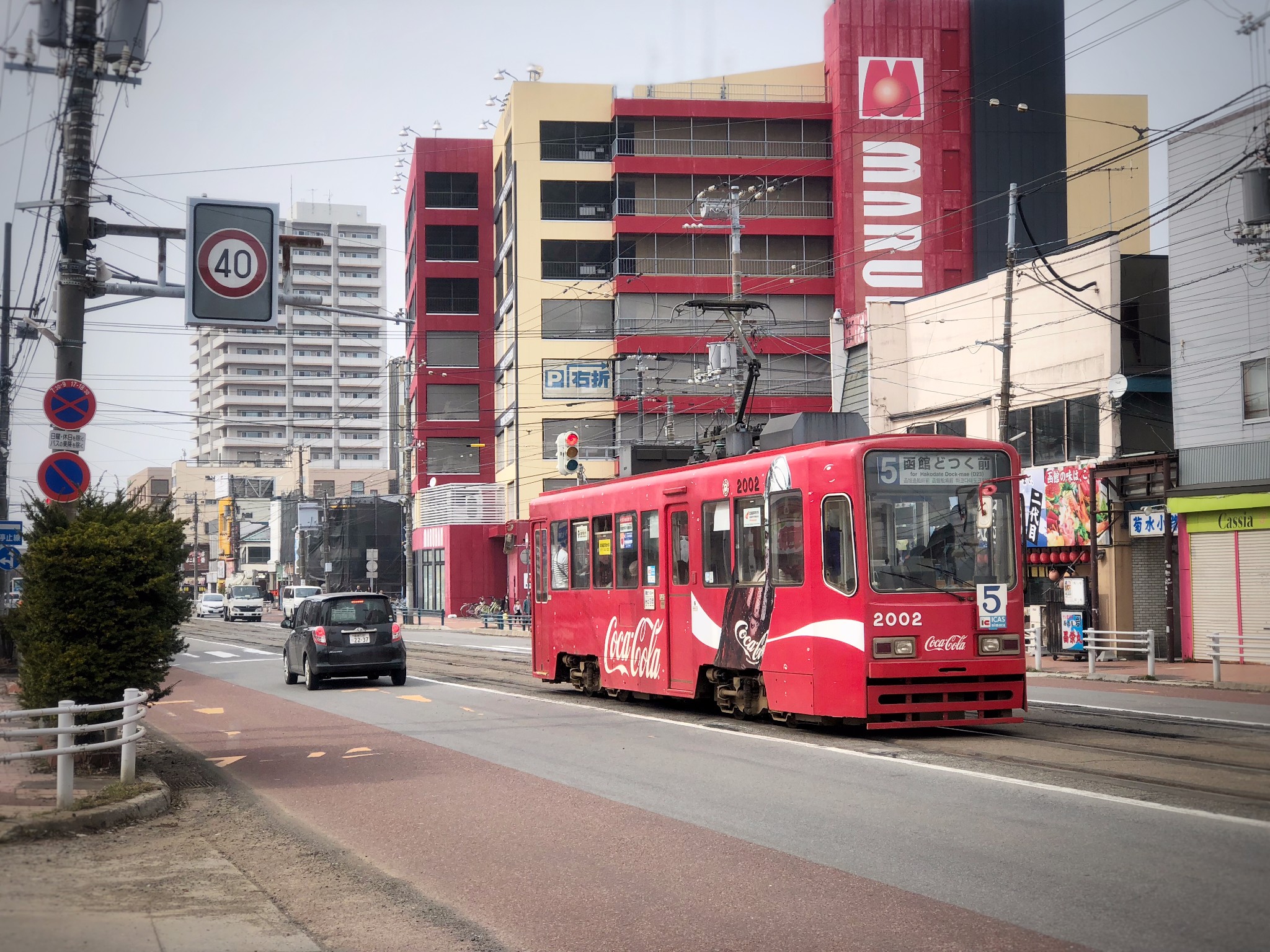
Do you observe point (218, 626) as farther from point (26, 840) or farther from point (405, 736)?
point (26, 840)

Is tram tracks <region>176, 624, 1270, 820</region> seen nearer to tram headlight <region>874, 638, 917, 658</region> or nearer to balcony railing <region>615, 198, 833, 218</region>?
tram headlight <region>874, 638, 917, 658</region>

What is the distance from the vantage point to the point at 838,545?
14.3m

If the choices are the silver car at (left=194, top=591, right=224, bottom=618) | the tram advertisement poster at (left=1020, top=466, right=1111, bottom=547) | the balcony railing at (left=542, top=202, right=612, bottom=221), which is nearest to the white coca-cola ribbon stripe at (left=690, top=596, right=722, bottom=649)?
the tram advertisement poster at (left=1020, top=466, right=1111, bottom=547)

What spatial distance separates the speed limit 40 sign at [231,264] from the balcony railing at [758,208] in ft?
167

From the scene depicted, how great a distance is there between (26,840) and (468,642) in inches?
1484

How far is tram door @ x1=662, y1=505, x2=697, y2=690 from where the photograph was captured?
17.5 metres

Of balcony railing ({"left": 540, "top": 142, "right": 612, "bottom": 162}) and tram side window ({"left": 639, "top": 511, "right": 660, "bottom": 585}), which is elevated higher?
balcony railing ({"left": 540, "top": 142, "right": 612, "bottom": 162})

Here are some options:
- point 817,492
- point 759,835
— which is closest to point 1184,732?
point 817,492

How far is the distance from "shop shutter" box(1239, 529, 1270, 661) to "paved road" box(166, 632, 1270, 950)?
1774 centimetres

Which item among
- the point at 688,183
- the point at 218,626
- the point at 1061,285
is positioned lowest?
the point at 218,626

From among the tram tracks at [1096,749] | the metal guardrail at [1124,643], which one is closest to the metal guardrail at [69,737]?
the tram tracks at [1096,749]

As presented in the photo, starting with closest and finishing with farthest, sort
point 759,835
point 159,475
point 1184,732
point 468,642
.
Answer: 1. point 759,835
2. point 1184,732
3. point 468,642
4. point 159,475

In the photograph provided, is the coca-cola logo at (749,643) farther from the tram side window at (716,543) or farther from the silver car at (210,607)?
the silver car at (210,607)

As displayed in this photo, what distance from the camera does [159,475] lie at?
153 metres
